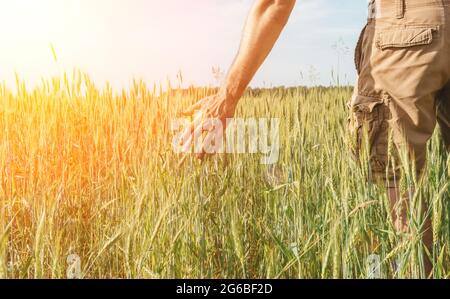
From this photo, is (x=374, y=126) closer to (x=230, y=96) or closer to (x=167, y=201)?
(x=230, y=96)

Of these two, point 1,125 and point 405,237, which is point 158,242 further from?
point 1,125

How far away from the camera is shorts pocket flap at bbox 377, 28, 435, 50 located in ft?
3.93

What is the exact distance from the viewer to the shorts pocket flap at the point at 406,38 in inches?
47.2

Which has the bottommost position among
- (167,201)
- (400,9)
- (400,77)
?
(167,201)

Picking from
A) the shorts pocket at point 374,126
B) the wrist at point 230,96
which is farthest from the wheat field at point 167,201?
the wrist at point 230,96

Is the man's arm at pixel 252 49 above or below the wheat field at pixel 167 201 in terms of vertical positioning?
above

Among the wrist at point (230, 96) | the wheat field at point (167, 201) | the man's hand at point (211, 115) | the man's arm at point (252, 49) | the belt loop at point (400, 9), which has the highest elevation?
the belt loop at point (400, 9)

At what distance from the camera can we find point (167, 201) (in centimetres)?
119

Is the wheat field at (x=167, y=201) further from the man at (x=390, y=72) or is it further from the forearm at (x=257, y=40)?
the forearm at (x=257, y=40)

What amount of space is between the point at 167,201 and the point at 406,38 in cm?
65

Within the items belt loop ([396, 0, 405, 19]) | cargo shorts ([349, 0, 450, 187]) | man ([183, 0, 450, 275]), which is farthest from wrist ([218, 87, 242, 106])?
belt loop ([396, 0, 405, 19])

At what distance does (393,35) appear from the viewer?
123cm

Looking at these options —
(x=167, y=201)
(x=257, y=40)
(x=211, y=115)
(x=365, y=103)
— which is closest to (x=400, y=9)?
(x=365, y=103)

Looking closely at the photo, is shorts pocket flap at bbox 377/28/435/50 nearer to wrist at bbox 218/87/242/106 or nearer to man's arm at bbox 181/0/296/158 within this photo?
man's arm at bbox 181/0/296/158
